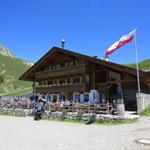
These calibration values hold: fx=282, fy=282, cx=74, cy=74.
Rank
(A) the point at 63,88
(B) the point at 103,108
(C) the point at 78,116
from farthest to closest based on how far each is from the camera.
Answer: (A) the point at 63,88
(C) the point at 78,116
(B) the point at 103,108

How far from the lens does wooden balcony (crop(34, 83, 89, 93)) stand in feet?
107

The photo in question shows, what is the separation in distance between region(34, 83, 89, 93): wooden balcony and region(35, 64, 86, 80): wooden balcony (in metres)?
1.44

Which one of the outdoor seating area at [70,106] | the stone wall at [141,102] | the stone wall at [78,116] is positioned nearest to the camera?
the stone wall at [78,116]

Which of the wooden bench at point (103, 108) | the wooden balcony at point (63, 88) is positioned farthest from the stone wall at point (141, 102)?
the wooden balcony at point (63, 88)

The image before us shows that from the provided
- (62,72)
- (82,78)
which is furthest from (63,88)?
(82,78)

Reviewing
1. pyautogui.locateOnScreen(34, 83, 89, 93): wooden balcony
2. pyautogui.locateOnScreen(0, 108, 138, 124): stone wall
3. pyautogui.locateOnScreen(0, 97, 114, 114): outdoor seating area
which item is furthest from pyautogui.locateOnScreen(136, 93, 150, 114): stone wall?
pyautogui.locateOnScreen(34, 83, 89, 93): wooden balcony

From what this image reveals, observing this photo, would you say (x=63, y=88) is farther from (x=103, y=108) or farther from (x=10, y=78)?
(x=10, y=78)

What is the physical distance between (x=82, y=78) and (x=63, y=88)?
3.07 m

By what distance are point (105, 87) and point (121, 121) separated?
11.4 m

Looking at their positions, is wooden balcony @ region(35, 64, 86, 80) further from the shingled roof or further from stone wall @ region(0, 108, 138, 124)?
stone wall @ region(0, 108, 138, 124)

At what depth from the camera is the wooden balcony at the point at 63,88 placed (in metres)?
32.8

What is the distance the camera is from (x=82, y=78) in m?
34.3

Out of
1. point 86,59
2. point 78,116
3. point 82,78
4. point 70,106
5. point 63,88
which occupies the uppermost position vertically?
point 86,59

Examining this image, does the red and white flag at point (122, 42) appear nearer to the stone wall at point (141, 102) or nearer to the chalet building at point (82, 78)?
the chalet building at point (82, 78)
